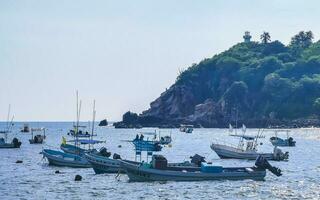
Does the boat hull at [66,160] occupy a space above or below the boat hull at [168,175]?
above

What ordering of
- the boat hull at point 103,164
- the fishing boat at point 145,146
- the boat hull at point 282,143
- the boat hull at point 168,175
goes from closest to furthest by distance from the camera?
the boat hull at point 168,175, the boat hull at point 103,164, the fishing boat at point 145,146, the boat hull at point 282,143

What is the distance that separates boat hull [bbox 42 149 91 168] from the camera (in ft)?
300

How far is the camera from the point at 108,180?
74.5m

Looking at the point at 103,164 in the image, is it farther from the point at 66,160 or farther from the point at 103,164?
the point at 66,160

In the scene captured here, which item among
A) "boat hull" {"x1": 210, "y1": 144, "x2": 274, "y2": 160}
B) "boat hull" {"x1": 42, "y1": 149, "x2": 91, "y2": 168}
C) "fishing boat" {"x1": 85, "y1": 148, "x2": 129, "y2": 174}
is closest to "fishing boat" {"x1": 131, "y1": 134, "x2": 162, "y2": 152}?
"boat hull" {"x1": 42, "y1": 149, "x2": 91, "y2": 168}

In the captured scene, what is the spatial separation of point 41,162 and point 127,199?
1915 inches

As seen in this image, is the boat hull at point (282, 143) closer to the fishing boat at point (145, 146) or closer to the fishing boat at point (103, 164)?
the fishing boat at point (145, 146)

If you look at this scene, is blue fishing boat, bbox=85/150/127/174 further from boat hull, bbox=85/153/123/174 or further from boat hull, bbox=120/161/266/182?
boat hull, bbox=120/161/266/182

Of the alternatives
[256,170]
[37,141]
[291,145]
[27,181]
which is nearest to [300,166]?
[256,170]

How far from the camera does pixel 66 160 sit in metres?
93.2

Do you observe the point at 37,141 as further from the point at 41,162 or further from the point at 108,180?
the point at 108,180

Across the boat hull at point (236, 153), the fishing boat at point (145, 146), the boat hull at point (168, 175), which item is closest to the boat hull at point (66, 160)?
the fishing boat at point (145, 146)

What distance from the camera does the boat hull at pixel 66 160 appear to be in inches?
3599

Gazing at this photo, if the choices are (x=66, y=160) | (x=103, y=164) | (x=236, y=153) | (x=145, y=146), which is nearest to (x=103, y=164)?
(x=103, y=164)
